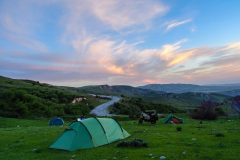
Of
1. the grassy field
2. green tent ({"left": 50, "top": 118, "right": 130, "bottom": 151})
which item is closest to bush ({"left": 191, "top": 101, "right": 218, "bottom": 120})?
the grassy field

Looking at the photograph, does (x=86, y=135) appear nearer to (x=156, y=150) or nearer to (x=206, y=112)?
(x=156, y=150)

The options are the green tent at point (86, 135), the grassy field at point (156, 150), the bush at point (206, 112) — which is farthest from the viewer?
the bush at point (206, 112)

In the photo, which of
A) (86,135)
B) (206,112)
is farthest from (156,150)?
(206,112)

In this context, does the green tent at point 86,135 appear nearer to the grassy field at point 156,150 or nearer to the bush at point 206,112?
the grassy field at point 156,150

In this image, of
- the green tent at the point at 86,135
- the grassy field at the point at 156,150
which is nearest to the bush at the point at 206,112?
the grassy field at the point at 156,150

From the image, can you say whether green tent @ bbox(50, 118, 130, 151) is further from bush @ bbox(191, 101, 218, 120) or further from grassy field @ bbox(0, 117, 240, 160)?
bush @ bbox(191, 101, 218, 120)

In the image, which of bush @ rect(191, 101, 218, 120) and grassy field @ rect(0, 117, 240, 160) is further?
bush @ rect(191, 101, 218, 120)

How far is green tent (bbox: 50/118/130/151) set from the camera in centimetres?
2636

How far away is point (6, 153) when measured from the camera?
26094mm

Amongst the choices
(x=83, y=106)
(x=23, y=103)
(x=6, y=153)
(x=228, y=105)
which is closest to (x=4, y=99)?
(x=23, y=103)

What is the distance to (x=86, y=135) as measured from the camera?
27.0 meters

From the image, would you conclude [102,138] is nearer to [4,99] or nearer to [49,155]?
[49,155]

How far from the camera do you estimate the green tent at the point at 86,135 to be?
26359 millimetres

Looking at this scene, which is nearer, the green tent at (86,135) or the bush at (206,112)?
the green tent at (86,135)
